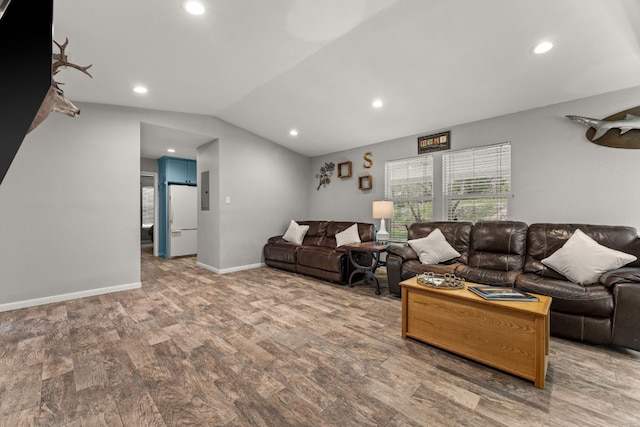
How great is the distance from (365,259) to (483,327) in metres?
2.39

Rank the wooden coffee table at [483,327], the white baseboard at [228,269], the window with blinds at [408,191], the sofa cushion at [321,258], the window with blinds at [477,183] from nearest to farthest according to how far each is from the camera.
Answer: the wooden coffee table at [483,327], the window with blinds at [477,183], the sofa cushion at [321,258], the window with blinds at [408,191], the white baseboard at [228,269]

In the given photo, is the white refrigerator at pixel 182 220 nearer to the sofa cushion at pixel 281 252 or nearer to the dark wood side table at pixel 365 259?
the sofa cushion at pixel 281 252

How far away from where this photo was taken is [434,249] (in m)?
3.46

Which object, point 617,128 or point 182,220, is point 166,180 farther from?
point 617,128

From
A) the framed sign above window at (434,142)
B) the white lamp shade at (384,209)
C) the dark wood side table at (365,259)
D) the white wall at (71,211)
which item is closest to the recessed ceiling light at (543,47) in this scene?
the framed sign above window at (434,142)

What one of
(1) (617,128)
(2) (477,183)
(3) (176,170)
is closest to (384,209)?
(2) (477,183)

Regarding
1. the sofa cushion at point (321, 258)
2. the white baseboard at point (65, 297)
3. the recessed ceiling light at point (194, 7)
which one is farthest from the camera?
the sofa cushion at point (321, 258)

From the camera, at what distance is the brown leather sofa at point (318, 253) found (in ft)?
13.5

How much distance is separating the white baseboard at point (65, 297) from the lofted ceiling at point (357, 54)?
8.29 ft

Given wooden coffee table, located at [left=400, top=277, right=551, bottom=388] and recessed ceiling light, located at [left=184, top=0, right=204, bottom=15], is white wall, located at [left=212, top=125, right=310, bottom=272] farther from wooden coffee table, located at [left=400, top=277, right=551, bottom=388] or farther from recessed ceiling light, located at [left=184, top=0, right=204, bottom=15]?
wooden coffee table, located at [left=400, top=277, right=551, bottom=388]

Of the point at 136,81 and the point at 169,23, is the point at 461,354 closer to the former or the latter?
the point at 169,23

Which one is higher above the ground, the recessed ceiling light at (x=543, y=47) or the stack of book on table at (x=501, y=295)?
the recessed ceiling light at (x=543, y=47)

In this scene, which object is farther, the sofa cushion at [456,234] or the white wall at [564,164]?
the sofa cushion at [456,234]

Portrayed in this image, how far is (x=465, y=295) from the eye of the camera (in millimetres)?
2035
